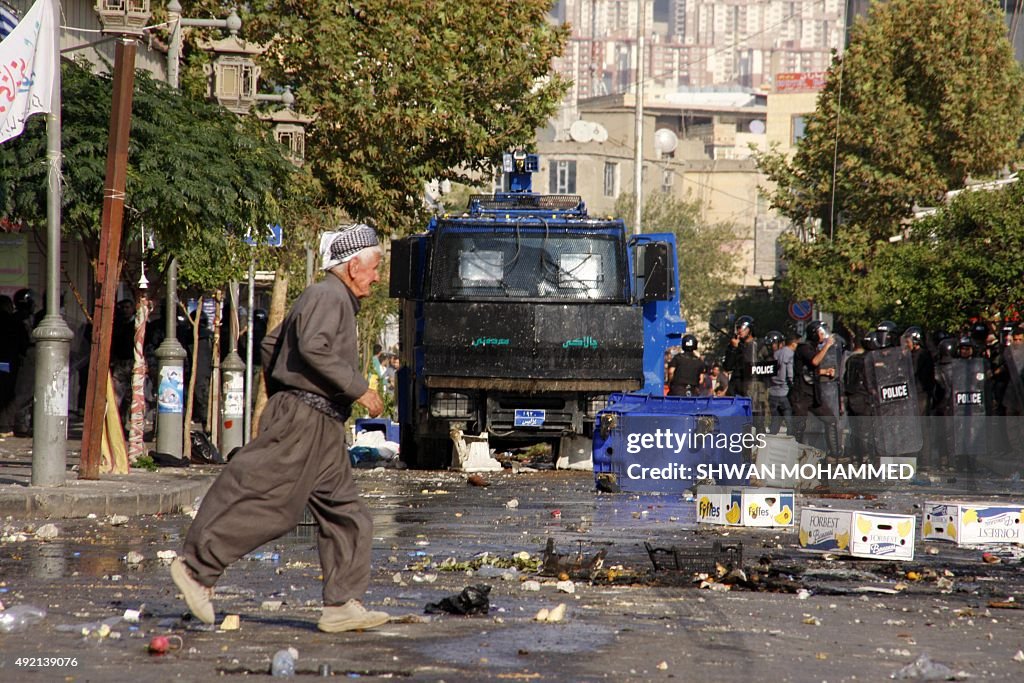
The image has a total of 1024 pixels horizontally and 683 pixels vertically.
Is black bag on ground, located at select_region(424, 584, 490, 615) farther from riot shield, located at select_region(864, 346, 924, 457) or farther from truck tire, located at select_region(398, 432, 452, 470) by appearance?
truck tire, located at select_region(398, 432, 452, 470)

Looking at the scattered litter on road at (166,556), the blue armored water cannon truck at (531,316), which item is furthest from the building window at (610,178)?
the scattered litter on road at (166,556)

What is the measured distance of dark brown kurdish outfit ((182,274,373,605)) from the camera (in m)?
7.54

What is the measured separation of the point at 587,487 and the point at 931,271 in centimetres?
1073

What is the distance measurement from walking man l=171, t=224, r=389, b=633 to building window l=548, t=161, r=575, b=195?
91293 millimetres

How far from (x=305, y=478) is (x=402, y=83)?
74.4 ft

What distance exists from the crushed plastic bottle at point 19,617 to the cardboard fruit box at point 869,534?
5305 millimetres

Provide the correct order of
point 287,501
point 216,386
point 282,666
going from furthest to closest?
point 216,386
point 287,501
point 282,666

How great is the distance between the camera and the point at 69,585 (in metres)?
9.08

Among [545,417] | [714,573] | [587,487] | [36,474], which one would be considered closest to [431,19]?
[545,417]

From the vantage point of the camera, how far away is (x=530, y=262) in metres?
20.6

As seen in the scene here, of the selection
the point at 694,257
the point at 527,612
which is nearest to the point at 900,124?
the point at 527,612

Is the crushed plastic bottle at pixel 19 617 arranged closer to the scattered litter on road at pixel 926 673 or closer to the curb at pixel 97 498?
the scattered litter on road at pixel 926 673

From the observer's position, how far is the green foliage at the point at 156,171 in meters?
16.5

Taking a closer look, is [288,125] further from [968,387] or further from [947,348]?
[968,387]
